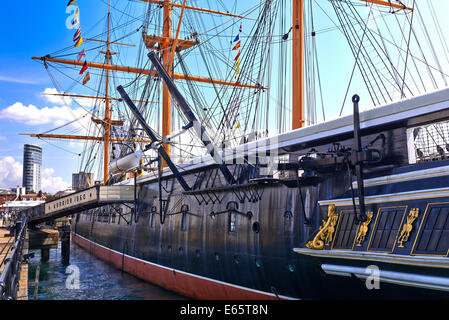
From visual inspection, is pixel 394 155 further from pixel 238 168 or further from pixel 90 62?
pixel 90 62

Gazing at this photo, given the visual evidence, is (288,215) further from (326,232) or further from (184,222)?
(184,222)

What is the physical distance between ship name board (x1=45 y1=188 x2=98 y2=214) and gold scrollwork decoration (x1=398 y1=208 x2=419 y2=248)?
16795 millimetres

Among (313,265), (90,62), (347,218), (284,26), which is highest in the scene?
(90,62)

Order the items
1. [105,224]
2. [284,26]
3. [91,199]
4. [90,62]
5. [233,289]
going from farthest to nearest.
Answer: [90,62]
[105,224]
[91,199]
[284,26]
[233,289]

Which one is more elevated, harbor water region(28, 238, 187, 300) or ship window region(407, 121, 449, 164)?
ship window region(407, 121, 449, 164)

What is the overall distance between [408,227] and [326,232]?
6.96ft

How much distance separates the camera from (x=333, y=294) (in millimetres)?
9570

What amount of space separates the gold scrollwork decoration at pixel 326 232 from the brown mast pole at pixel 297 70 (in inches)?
248

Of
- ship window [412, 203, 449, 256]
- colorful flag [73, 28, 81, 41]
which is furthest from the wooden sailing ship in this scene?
colorful flag [73, 28, 81, 41]

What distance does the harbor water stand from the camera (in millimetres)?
17547

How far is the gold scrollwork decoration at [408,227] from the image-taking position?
7680 mm

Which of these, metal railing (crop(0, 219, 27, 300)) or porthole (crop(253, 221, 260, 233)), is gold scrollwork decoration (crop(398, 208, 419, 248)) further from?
metal railing (crop(0, 219, 27, 300))
